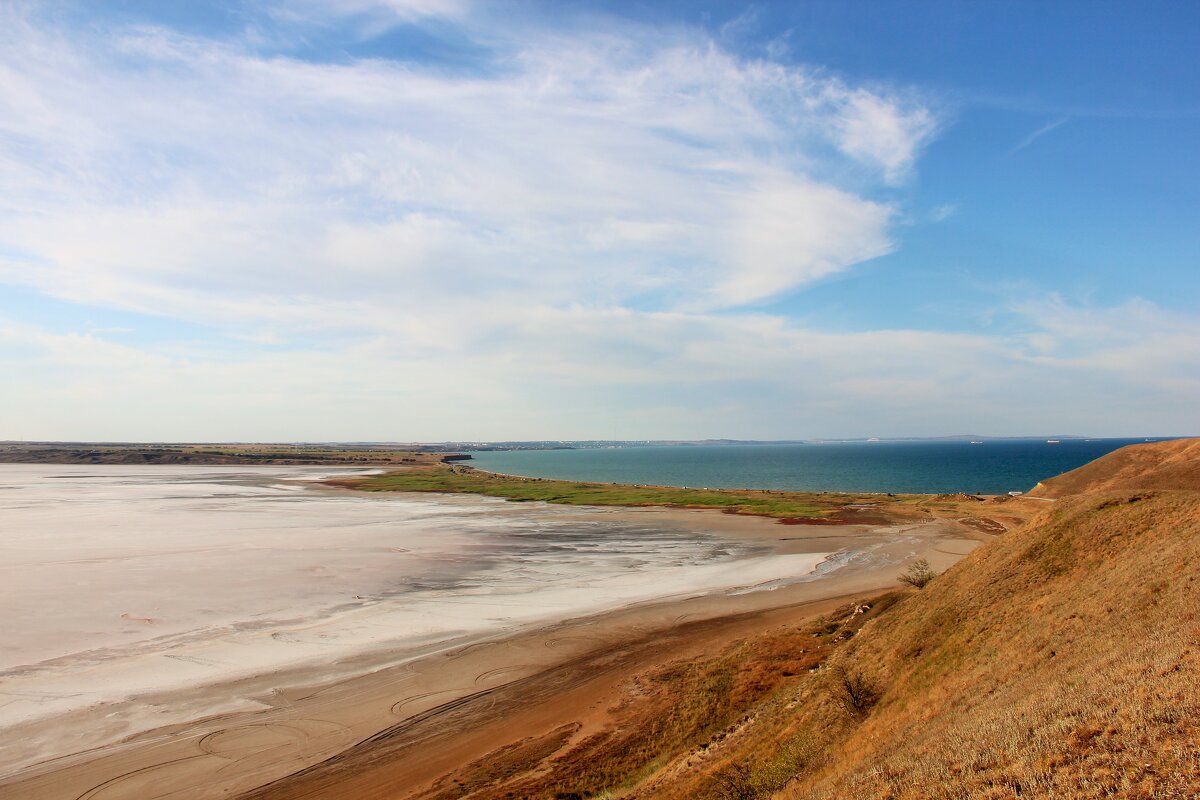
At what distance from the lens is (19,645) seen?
25016 millimetres

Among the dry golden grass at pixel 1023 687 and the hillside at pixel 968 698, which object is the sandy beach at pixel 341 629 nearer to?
the hillside at pixel 968 698

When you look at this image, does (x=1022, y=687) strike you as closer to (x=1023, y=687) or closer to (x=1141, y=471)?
(x=1023, y=687)

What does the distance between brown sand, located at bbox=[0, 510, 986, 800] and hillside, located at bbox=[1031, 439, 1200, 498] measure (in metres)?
41.6

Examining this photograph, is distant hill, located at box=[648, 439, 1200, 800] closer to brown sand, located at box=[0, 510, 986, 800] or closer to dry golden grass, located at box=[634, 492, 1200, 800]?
dry golden grass, located at box=[634, 492, 1200, 800]

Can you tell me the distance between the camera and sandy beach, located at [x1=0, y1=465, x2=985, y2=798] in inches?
674

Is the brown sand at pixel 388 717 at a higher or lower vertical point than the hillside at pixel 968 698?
lower

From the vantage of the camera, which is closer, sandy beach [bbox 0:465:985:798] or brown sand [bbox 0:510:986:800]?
brown sand [bbox 0:510:986:800]

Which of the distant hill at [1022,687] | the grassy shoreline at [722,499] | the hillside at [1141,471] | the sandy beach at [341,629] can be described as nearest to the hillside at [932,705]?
the distant hill at [1022,687]

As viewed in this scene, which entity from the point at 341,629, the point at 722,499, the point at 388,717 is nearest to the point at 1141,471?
the point at 722,499

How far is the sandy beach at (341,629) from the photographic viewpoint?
17.1 metres

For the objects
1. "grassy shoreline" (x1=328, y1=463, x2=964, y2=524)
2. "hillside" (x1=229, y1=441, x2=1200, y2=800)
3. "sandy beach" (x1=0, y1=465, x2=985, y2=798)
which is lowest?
"grassy shoreline" (x1=328, y1=463, x2=964, y2=524)

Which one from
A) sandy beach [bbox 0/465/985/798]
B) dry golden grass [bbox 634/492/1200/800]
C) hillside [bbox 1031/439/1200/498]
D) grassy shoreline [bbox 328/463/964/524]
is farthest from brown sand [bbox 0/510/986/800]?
grassy shoreline [bbox 328/463/964/524]

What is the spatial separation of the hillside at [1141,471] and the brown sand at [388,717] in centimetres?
4158

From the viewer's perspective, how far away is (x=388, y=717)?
1919 cm
